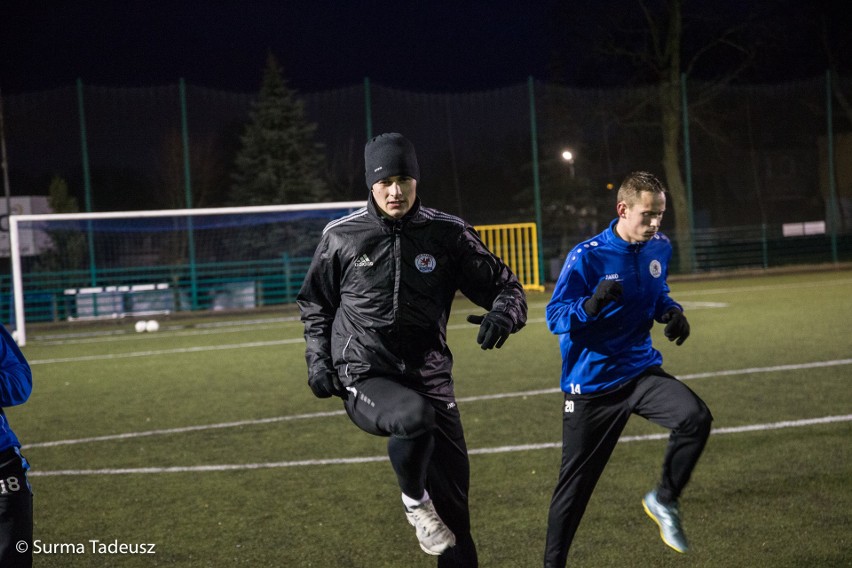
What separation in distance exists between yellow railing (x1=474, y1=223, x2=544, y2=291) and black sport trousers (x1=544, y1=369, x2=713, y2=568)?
2185 cm

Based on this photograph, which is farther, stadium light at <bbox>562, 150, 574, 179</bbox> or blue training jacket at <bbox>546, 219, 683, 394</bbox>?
stadium light at <bbox>562, 150, 574, 179</bbox>

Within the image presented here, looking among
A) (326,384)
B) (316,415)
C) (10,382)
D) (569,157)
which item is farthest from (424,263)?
(569,157)

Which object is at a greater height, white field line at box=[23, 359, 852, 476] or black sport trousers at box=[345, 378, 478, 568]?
black sport trousers at box=[345, 378, 478, 568]

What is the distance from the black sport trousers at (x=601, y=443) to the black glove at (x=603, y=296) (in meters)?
0.45

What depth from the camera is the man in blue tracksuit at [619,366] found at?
4.38 meters

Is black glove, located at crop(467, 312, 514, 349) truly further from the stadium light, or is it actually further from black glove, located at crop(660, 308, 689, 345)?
the stadium light

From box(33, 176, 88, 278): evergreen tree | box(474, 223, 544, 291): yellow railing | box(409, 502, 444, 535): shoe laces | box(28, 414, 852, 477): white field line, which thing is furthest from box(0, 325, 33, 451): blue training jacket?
box(474, 223, 544, 291): yellow railing

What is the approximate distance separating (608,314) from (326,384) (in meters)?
1.48

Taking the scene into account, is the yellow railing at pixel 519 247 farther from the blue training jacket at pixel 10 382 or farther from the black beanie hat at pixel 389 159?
the blue training jacket at pixel 10 382

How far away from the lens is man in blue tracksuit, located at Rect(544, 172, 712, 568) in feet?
14.4

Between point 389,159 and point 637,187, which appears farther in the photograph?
point 637,187

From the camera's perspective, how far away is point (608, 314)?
15.2 ft

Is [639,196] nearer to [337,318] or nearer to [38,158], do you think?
[337,318]

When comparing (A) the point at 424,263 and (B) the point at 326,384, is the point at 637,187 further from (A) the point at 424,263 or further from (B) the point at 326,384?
(B) the point at 326,384
